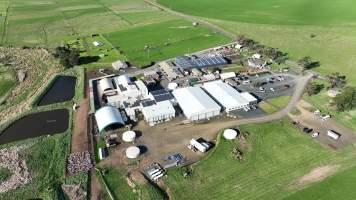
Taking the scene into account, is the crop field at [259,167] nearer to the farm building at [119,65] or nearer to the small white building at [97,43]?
the farm building at [119,65]

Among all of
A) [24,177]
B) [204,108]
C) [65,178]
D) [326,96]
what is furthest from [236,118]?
[24,177]

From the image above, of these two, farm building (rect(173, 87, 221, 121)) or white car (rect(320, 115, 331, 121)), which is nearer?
white car (rect(320, 115, 331, 121))

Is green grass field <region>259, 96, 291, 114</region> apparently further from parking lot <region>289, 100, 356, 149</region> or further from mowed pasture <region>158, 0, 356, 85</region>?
mowed pasture <region>158, 0, 356, 85</region>

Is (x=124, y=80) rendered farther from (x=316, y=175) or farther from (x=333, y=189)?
(x=333, y=189)

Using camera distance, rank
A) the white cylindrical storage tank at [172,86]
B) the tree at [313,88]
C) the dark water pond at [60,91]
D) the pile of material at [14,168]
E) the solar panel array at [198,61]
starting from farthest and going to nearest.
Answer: the solar panel array at [198,61] < the white cylindrical storage tank at [172,86] < the dark water pond at [60,91] < the tree at [313,88] < the pile of material at [14,168]

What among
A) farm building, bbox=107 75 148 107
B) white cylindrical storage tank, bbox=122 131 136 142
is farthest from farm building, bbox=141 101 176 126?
farm building, bbox=107 75 148 107

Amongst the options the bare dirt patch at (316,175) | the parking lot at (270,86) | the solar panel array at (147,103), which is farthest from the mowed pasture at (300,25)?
the solar panel array at (147,103)

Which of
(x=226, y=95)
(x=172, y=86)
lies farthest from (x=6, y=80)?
(x=226, y=95)
